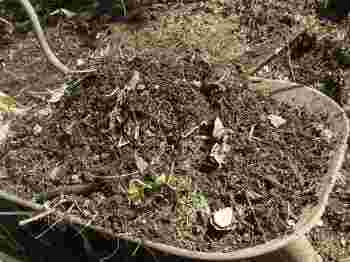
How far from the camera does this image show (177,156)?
5.24 ft

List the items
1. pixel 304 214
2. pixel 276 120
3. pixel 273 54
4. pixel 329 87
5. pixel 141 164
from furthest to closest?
pixel 273 54
pixel 329 87
pixel 276 120
pixel 141 164
pixel 304 214

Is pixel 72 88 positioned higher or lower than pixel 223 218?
higher

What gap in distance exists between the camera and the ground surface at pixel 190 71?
162 cm

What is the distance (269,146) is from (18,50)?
2.28m

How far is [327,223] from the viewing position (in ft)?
6.97

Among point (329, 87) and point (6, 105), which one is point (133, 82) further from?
point (329, 87)

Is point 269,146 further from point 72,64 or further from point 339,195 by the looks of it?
point 72,64

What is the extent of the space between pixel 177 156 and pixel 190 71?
0.35 m

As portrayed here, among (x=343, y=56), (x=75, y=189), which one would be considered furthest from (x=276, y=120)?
(x=343, y=56)

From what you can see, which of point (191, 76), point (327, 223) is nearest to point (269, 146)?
point (191, 76)

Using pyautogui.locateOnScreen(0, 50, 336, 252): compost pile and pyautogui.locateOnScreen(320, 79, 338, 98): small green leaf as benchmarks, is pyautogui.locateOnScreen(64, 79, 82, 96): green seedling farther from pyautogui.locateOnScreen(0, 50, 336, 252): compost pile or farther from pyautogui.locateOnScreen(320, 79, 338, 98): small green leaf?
pyautogui.locateOnScreen(320, 79, 338, 98): small green leaf

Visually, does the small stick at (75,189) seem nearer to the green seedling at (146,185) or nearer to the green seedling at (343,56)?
the green seedling at (146,185)

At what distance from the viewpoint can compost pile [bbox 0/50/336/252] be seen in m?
1.51

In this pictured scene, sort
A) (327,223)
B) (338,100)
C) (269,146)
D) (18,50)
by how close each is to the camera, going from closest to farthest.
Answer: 1. (269,146)
2. (327,223)
3. (338,100)
4. (18,50)
